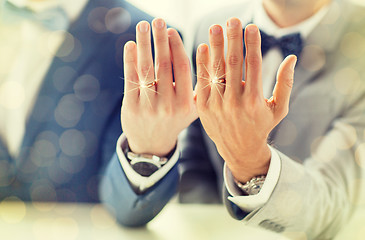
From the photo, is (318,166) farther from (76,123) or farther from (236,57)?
(76,123)

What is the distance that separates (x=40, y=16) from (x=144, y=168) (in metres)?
0.47

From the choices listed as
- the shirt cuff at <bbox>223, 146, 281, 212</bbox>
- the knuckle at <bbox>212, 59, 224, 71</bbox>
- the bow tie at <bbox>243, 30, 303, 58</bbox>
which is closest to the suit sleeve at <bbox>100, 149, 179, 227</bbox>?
the shirt cuff at <bbox>223, 146, 281, 212</bbox>

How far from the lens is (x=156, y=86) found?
435mm

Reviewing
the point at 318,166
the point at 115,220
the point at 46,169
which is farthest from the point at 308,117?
the point at 46,169

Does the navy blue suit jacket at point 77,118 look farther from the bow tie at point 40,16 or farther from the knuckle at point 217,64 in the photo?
the knuckle at point 217,64

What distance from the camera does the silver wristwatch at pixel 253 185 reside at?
0.45 meters

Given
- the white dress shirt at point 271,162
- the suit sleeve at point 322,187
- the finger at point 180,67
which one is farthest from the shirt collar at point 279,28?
the finger at point 180,67

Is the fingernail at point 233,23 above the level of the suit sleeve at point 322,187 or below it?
above

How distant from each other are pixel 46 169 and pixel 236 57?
474 mm

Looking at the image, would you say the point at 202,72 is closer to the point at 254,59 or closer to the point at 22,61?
the point at 254,59

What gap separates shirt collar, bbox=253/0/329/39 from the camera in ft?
2.15

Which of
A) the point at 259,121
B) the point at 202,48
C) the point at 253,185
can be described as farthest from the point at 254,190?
Answer: the point at 202,48

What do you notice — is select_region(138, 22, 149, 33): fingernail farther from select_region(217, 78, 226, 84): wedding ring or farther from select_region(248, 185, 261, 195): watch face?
select_region(248, 185, 261, 195): watch face

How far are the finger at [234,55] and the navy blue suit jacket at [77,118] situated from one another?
12.1 inches
